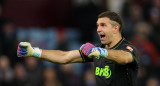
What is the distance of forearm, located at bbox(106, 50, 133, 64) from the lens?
5.20 m

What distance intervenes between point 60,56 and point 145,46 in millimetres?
4978

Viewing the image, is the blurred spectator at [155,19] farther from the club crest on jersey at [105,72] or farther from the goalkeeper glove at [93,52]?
the goalkeeper glove at [93,52]

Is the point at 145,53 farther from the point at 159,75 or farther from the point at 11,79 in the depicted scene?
the point at 11,79

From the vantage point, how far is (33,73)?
10.1 m

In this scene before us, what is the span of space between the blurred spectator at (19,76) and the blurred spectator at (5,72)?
14 centimetres

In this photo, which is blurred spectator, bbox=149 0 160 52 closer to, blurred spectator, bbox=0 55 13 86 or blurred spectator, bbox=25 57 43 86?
blurred spectator, bbox=25 57 43 86

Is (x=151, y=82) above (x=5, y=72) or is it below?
below

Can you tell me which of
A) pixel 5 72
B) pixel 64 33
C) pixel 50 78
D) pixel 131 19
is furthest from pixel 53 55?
pixel 64 33

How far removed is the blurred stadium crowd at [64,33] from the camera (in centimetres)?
1016

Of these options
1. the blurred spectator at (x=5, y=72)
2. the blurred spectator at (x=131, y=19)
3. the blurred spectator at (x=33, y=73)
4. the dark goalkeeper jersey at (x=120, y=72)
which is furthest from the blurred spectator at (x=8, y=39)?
the dark goalkeeper jersey at (x=120, y=72)

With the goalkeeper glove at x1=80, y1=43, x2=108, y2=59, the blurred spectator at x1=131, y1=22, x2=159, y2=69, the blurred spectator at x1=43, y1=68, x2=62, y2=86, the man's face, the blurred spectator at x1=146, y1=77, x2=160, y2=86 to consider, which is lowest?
the blurred spectator at x1=146, y1=77, x2=160, y2=86

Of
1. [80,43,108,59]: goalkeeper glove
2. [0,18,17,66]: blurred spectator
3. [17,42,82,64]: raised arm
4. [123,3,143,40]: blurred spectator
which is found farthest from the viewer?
[123,3,143,40]: blurred spectator

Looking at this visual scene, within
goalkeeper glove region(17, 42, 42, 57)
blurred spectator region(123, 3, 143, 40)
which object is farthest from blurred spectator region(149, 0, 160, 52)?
goalkeeper glove region(17, 42, 42, 57)

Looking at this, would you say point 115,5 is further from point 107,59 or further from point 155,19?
point 107,59
